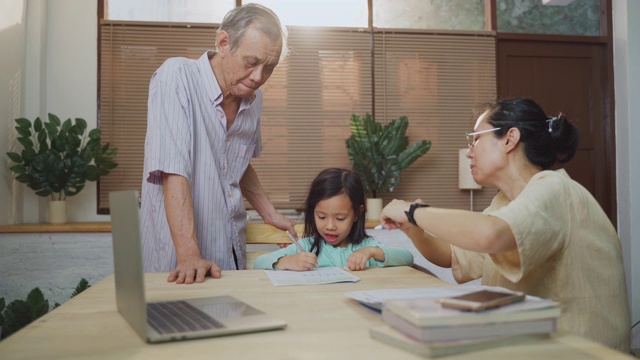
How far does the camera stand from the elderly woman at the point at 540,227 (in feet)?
3.79

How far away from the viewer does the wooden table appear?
0.81 m

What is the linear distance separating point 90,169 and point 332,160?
1.82 metres

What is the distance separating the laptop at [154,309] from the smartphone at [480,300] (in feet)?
0.92

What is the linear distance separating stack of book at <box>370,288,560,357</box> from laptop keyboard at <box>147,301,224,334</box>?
0.28m

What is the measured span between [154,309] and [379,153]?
342cm

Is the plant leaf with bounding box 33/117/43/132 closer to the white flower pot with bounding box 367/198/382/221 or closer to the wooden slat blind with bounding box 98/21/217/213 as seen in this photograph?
the wooden slat blind with bounding box 98/21/217/213

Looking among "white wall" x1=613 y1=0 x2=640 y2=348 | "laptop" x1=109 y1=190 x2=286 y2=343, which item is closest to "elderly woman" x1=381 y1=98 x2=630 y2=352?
"laptop" x1=109 y1=190 x2=286 y2=343

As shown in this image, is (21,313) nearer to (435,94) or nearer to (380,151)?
(380,151)

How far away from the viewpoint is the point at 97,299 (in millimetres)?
1255

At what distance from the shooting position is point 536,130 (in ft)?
5.16

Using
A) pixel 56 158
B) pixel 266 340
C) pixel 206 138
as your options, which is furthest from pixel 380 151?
pixel 266 340

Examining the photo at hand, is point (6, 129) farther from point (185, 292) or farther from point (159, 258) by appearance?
point (185, 292)

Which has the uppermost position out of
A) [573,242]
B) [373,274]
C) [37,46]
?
[37,46]

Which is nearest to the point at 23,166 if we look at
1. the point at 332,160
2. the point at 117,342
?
the point at 332,160
